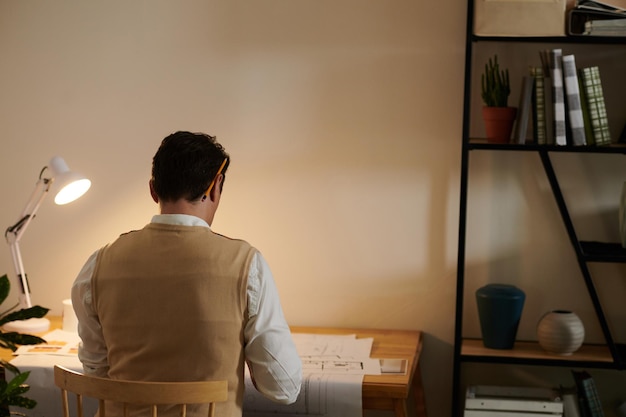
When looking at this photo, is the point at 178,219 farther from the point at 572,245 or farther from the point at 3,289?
the point at 572,245

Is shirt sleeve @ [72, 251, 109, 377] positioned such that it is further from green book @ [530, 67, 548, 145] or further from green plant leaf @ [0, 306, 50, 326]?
green book @ [530, 67, 548, 145]

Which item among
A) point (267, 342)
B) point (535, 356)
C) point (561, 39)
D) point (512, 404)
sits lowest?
point (512, 404)

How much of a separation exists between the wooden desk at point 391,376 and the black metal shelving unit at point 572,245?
0.18 meters

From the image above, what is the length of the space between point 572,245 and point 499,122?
529 millimetres

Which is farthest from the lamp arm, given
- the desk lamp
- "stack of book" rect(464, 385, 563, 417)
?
"stack of book" rect(464, 385, 563, 417)

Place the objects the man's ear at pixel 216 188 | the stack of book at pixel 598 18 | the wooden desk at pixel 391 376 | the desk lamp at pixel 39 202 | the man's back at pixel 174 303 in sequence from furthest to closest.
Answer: the desk lamp at pixel 39 202
the stack of book at pixel 598 18
the wooden desk at pixel 391 376
the man's ear at pixel 216 188
the man's back at pixel 174 303

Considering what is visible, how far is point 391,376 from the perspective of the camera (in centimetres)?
261

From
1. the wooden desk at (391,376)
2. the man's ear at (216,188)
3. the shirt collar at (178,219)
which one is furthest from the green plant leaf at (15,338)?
the wooden desk at (391,376)

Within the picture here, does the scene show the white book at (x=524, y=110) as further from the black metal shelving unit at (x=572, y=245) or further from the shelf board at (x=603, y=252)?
the shelf board at (x=603, y=252)

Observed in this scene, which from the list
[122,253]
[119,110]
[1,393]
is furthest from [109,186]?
[1,393]

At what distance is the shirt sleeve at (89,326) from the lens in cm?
211

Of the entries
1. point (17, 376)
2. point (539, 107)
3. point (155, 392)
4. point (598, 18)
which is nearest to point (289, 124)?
point (539, 107)

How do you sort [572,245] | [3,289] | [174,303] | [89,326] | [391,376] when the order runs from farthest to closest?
[572,245], [391,376], [89,326], [174,303], [3,289]

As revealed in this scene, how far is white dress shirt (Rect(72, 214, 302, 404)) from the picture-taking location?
207 cm
